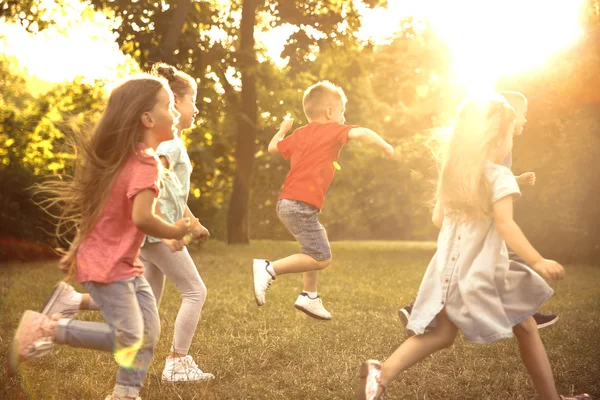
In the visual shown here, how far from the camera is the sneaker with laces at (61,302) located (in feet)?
14.0

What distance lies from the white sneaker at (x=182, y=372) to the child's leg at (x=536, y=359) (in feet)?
6.96

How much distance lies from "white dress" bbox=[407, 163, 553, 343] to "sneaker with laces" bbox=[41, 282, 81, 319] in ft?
6.71

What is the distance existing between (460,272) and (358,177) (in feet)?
95.2

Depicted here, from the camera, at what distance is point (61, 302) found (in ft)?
14.1

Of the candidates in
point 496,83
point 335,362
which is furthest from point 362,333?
point 496,83

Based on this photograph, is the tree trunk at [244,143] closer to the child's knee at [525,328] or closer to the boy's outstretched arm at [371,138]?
the boy's outstretched arm at [371,138]

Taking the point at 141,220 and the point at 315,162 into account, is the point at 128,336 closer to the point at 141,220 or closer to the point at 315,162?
the point at 141,220

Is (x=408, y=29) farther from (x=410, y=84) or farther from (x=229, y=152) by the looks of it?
(x=229, y=152)

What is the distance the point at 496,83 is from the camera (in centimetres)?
1855

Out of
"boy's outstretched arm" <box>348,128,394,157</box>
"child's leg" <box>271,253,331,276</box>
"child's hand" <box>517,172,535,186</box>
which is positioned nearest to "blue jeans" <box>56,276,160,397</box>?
"boy's outstretched arm" <box>348,128,394,157</box>

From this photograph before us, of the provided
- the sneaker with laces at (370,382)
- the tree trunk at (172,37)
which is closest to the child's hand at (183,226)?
the sneaker with laces at (370,382)

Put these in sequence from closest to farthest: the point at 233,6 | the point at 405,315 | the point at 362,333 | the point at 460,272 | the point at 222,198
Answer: the point at 460,272 → the point at 405,315 → the point at 362,333 → the point at 233,6 → the point at 222,198

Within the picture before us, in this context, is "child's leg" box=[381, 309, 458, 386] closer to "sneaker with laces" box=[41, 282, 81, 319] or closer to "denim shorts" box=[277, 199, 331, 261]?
"sneaker with laces" box=[41, 282, 81, 319]

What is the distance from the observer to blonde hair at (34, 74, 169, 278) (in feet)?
11.7
